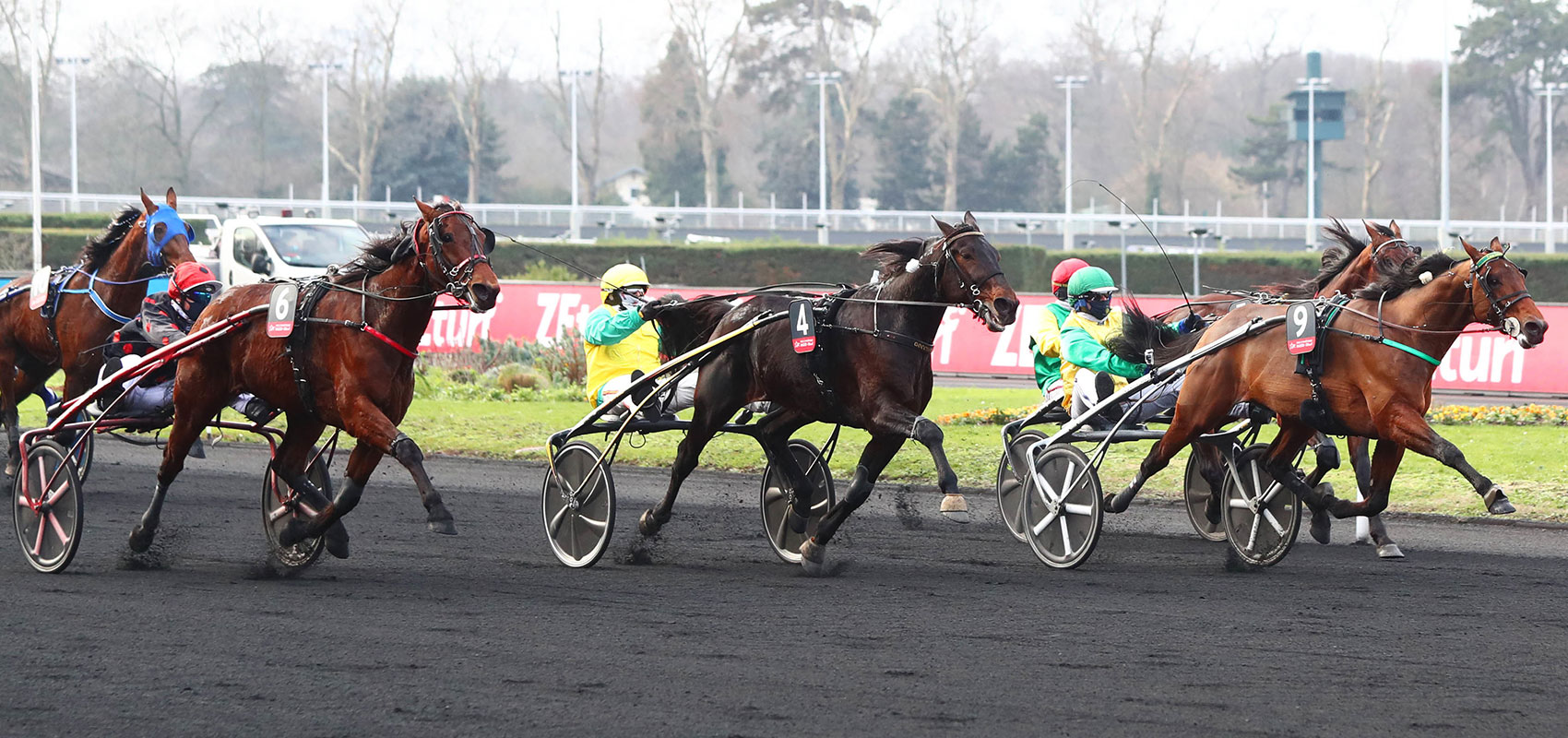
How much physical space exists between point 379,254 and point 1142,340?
352cm

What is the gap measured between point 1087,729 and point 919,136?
45967 mm

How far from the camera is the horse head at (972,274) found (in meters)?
6.25

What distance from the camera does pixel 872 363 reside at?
6.66 meters

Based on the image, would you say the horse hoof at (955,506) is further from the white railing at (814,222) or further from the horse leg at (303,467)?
the white railing at (814,222)

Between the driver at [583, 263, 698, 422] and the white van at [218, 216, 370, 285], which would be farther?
the white van at [218, 216, 370, 285]

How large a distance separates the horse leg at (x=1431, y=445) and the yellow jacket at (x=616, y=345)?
3279 millimetres

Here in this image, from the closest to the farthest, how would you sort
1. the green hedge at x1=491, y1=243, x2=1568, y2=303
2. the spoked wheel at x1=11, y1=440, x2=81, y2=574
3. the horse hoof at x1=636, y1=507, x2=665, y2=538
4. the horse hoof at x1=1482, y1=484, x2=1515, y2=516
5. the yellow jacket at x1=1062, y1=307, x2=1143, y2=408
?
the horse hoof at x1=1482, y1=484, x2=1515, y2=516 < the spoked wheel at x1=11, y1=440, x2=81, y2=574 < the horse hoof at x1=636, y1=507, x2=665, y2=538 < the yellow jacket at x1=1062, y1=307, x2=1143, y2=408 < the green hedge at x1=491, y1=243, x2=1568, y2=303

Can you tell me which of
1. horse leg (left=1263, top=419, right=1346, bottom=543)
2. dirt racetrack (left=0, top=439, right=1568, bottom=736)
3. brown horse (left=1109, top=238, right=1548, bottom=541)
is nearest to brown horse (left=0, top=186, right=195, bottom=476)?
dirt racetrack (left=0, top=439, right=1568, bottom=736)

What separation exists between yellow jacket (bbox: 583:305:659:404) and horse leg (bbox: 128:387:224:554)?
5.61 feet

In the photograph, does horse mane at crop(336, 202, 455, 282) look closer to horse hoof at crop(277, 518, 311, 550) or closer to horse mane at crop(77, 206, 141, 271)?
horse hoof at crop(277, 518, 311, 550)

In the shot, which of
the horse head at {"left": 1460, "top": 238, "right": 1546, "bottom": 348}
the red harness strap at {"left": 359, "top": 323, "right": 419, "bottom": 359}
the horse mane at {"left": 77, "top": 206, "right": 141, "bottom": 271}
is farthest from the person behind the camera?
the horse mane at {"left": 77, "top": 206, "right": 141, "bottom": 271}

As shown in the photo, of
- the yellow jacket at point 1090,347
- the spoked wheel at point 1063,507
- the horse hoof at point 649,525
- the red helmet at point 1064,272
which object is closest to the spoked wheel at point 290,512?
the horse hoof at point 649,525

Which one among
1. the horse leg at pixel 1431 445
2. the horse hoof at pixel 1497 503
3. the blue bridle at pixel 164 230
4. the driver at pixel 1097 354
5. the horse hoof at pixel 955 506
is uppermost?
the blue bridle at pixel 164 230

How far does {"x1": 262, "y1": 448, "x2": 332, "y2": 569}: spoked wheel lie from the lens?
267 inches
